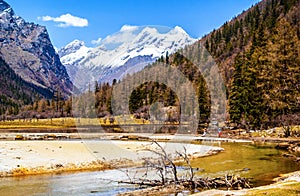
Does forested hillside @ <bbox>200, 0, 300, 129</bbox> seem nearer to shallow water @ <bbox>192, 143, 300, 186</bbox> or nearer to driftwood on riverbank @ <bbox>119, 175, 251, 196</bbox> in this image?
shallow water @ <bbox>192, 143, 300, 186</bbox>

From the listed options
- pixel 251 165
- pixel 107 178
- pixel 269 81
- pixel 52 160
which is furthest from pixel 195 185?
pixel 269 81

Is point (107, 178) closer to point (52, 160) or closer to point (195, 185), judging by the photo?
point (195, 185)

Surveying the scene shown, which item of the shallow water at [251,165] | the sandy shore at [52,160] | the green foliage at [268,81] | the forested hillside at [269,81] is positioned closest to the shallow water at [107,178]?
the shallow water at [251,165]

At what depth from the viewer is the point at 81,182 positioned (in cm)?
3041

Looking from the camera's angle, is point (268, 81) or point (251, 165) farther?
point (268, 81)

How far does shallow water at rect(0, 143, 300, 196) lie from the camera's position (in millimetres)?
27062

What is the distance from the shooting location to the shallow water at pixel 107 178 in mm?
27062

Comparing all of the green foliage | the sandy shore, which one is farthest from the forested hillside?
the sandy shore

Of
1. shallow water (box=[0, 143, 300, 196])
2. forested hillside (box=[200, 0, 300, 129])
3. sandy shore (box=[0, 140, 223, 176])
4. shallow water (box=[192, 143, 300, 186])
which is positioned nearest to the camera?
shallow water (box=[0, 143, 300, 196])

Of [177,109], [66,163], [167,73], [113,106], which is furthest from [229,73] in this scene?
[66,163]

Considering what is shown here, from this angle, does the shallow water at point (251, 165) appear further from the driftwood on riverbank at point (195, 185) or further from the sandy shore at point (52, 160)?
the sandy shore at point (52, 160)

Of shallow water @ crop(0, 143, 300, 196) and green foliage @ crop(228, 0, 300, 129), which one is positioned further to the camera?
green foliage @ crop(228, 0, 300, 129)

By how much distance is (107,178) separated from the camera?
106ft

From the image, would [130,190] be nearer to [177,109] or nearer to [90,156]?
[90,156]
